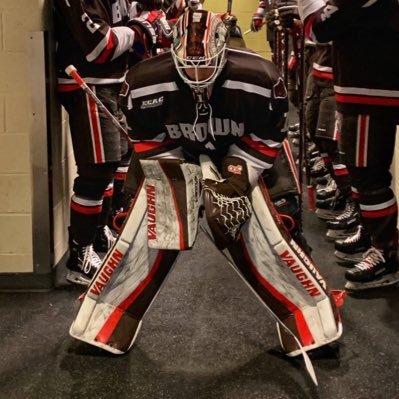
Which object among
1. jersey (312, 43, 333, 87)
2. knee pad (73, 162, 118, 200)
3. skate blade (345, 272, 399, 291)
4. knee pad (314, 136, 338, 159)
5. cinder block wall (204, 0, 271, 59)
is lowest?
skate blade (345, 272, 399, 291)

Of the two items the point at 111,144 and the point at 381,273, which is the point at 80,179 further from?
the point at 381,273

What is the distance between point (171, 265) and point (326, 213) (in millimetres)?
1739

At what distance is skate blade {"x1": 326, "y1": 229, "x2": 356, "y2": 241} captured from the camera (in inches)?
132

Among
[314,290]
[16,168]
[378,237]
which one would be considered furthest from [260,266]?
[16,168]

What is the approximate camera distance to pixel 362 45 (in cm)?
243

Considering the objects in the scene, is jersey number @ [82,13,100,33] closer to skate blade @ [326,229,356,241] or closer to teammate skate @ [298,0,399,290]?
teammate skate @ [298,0,399,290]

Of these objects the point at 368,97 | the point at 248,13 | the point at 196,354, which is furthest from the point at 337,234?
the point at 248,13

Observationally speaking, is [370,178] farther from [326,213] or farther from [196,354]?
[326,213]

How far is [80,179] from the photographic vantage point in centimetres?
276

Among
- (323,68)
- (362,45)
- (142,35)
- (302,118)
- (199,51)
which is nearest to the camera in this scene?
(199,51)

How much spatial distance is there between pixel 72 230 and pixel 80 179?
0.21m

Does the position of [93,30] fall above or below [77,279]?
above

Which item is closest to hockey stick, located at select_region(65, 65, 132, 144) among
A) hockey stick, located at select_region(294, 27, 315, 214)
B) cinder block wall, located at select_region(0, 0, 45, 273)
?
cinder block wall, located at select_region(0, 0, 45, 273)

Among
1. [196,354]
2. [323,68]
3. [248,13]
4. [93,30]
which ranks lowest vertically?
[196,354]
